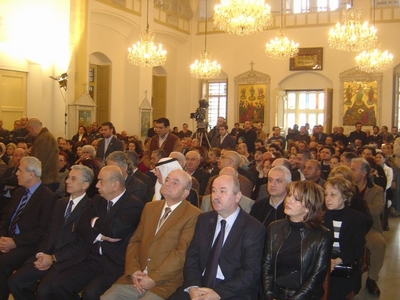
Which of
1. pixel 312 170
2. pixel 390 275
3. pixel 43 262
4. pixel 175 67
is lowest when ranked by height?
pixel 390 275

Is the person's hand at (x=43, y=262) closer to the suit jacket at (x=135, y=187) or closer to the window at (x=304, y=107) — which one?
the suit jacket at (x=135, y=187)

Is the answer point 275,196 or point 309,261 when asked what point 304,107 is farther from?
point 309,261

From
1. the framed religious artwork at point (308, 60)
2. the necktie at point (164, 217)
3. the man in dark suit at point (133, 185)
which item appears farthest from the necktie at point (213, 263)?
the framed religious artwork at point (308, 60)

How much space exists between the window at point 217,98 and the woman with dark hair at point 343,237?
15625 mm

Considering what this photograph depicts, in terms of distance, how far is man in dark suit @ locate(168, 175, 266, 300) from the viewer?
10.8ft

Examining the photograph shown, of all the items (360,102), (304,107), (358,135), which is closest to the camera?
(358,135)

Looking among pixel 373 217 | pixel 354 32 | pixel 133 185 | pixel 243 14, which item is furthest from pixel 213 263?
pixel 354 32

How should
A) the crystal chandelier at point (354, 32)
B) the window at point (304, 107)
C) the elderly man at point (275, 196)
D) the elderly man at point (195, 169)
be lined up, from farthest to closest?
the window at point (304, 107) < the crystal chandelier at point (354, 32) < the elderly man at point (195, 169) < the elderly man at point (275, 196)

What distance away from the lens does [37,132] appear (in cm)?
688

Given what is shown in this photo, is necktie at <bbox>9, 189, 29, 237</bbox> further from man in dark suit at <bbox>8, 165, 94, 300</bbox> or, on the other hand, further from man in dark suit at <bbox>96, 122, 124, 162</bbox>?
man in dark suit at <bbox>96, 122, 124, 162</bbox>

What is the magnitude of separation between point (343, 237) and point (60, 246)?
2.51 m

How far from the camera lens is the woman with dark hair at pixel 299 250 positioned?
3.20 meters

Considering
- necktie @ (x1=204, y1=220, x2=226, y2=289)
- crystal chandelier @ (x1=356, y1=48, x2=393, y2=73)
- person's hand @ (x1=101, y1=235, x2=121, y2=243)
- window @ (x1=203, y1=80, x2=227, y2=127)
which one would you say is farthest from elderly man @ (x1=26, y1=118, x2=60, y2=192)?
window @ (x1=203, y1=80, x2=227, y2=127)

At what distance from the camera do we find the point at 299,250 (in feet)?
10.6
